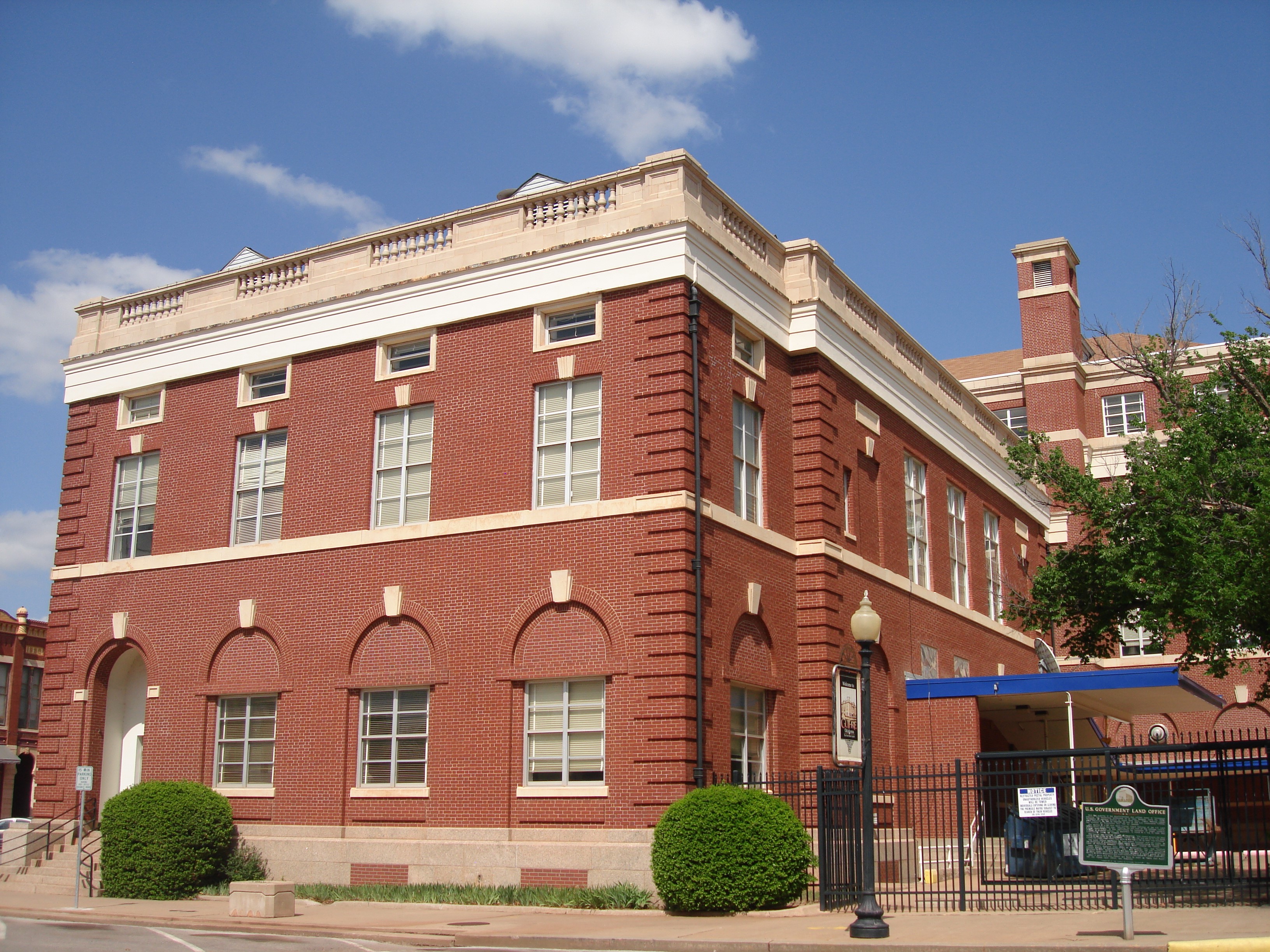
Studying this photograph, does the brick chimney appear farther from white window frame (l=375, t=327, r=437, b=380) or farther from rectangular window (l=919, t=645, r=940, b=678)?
white window frame (l=375, t=327, r=437, b=380)

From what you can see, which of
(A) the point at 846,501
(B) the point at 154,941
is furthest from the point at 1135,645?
(B) the point at 154,941

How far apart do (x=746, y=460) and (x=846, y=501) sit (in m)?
3.97

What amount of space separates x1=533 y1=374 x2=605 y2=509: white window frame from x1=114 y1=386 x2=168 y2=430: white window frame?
978 cm

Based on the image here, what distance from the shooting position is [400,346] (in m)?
25.5

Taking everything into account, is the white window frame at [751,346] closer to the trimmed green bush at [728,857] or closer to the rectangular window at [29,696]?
the trimmed green bush at [728,857]

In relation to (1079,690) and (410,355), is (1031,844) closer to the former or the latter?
(1079,690)

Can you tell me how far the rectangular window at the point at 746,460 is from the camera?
23.8 metres

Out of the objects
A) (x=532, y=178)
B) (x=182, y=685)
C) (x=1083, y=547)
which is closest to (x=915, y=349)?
(x=1083, y=547)

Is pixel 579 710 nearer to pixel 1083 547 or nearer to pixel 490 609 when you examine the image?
pixel 490 609

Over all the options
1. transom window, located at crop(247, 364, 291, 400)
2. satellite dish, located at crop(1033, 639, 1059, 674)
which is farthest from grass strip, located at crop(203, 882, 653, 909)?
satellite dish, located at crop(1033, 639, 1059, 674)

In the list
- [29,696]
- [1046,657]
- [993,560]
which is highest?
[993,560]

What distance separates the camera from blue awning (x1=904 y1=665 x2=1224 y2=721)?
25938 millimetres

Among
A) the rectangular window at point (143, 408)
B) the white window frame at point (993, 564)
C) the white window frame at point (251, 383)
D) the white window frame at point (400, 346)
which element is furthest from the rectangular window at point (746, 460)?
the white window frame at point (993, 564)

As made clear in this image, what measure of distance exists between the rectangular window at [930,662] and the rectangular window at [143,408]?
726 inches
